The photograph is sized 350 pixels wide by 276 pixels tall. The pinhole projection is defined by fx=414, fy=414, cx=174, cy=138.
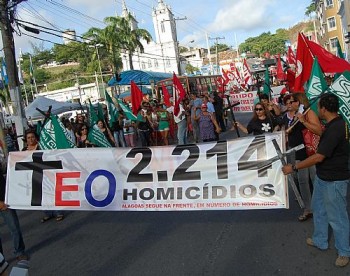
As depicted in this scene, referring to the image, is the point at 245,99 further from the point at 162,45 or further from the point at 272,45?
the point at 272,45

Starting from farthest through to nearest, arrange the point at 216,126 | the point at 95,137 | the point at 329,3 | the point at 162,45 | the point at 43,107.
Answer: the point at 162,45 → the point at 329,3 → the point at 43,107 → the point at 216,126 → the point at 95,137

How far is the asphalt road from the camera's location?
4457mm

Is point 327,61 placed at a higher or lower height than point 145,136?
higher

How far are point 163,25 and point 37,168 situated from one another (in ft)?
305

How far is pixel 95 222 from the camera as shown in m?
6.86

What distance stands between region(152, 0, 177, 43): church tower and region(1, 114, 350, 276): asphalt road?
91725mm

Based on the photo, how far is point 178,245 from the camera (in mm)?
5270

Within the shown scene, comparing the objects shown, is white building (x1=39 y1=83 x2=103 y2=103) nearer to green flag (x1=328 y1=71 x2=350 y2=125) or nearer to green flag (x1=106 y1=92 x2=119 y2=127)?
green flag (x1=106 y1=92 x2=119 y2=127)

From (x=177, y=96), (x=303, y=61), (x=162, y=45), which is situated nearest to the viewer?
(x=303, y=61)

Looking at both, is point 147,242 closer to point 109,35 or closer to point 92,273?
point 92,273

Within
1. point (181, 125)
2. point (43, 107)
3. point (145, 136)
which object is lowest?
point (145, 136)

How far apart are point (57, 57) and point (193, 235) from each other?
12428cm

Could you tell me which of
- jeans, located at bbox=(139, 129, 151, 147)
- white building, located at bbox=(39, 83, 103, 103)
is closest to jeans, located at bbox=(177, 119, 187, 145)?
jeans, located at bbox=(139, 129, 151, 147)

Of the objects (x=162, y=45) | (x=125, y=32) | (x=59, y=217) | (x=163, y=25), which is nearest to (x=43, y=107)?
(x=59, y=217)
